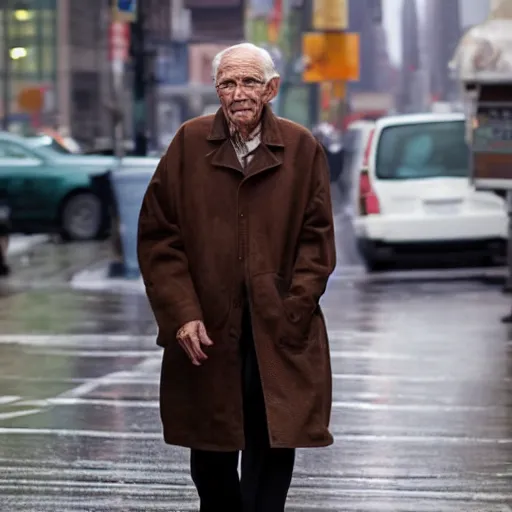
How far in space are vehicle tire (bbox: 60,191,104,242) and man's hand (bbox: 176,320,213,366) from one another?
21530 mm

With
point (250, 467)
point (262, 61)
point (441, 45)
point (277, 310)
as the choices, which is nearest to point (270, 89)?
point (262, 61)

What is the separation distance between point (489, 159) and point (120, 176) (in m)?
5.09

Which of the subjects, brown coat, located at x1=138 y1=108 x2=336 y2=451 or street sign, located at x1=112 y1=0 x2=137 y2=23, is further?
street sign, located at x1=112 y1=0 x2=137 y2=23

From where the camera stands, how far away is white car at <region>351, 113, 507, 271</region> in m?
18.8

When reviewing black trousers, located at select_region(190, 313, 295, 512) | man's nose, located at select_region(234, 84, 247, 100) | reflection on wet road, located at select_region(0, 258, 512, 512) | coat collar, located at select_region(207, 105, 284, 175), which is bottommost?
reflection on wet road, located at select_region(0, 258, 512, 512)

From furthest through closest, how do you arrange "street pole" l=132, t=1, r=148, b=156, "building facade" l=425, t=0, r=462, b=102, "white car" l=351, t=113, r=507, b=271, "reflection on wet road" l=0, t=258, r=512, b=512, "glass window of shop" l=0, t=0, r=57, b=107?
"building facade" l=425, t=0, r=462, b=102, "glass window of shop" l=0, t=0, r=57, b=107, "street pole" l=132, t=1, r=148, b=156, "white car" l=351, t=113, r=507, b=271, "reflection on wet road" l=0, t=258, r=512, b=512

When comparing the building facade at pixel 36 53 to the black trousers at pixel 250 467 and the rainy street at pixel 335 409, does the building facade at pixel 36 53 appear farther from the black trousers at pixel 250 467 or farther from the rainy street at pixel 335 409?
the black trousers at pixel 250 467

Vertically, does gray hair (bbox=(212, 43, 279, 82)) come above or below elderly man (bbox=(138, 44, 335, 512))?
above

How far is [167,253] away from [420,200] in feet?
44.0

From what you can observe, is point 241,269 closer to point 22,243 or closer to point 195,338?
point 195,338

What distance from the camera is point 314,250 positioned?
18.7 feet

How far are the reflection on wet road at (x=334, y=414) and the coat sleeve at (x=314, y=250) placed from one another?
77.4 inches

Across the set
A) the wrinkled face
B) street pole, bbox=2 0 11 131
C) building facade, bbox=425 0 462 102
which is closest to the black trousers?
the wrinkled face

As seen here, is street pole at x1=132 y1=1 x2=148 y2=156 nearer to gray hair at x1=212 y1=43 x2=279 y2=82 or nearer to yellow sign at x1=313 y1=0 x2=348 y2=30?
gray hair at x1=212 y1=43 x2=279 y2=82
